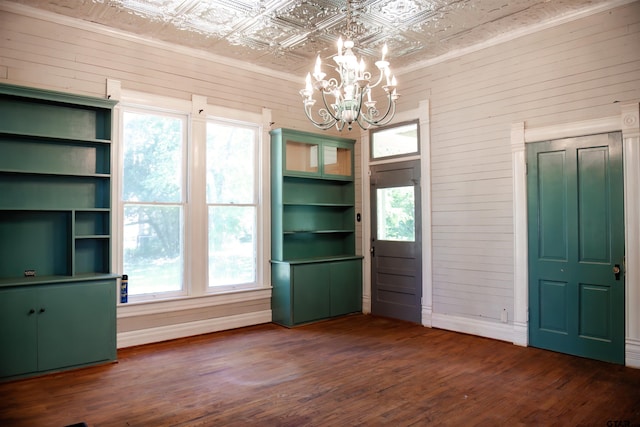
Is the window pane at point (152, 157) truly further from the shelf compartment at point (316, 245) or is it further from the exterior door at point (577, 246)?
the exterior door at point (577, 246)

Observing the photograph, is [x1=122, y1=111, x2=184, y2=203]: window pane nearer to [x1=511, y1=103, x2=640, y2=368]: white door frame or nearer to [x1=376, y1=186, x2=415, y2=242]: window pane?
[x1=376, y1=186, x2=415, y2=242]: window pane

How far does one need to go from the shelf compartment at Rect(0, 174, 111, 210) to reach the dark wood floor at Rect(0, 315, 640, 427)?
158 cm

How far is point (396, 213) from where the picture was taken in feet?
19.6

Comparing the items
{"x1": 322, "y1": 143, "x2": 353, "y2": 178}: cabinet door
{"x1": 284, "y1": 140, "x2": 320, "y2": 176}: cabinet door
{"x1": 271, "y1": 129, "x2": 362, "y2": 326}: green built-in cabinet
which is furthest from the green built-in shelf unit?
{"x1": 322, "y1": 143, "x2": 353, "y2": 178}: cabinet door

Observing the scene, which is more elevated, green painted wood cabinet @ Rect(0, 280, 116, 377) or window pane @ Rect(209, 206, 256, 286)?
window pane @ Rect(209, 206, 256, 286)

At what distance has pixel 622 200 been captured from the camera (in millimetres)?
4027

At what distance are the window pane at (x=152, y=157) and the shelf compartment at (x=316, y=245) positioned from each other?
1671mm

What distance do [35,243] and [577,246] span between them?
530 cm

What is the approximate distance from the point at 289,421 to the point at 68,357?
7.53 feet

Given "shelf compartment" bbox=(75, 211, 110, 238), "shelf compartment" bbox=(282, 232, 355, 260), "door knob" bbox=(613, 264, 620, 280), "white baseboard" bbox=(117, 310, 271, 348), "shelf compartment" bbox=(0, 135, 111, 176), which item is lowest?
"white baseboard" bbox=(117, 310, 271, 348)

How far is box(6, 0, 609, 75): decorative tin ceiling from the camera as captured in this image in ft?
13.6

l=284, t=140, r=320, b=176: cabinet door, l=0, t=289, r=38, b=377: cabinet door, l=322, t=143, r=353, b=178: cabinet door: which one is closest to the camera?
l=0, t=289, r=38, b=377: cabinet door

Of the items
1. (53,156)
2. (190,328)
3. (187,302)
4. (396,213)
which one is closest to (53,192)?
(53,156)

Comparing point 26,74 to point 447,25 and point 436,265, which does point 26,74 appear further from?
point 436,265
